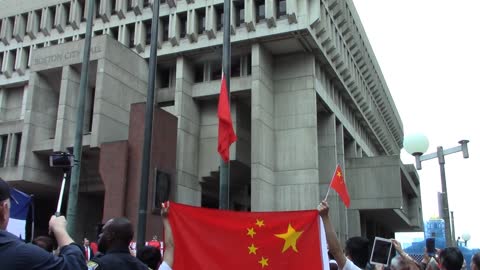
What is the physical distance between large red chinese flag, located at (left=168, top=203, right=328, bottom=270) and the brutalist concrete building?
896 inches

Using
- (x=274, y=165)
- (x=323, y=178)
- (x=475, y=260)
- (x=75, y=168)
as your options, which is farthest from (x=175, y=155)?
(x=475, y=260)

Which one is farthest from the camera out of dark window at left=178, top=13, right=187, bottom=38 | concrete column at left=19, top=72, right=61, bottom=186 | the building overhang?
the building overhang

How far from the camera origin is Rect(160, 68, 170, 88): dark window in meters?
39.6

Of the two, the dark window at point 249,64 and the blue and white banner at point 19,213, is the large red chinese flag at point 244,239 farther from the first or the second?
the dark window at point 249,64

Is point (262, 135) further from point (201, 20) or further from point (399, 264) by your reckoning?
point (399, 264)

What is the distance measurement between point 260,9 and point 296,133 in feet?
30.1

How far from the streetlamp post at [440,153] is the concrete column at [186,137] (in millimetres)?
21981

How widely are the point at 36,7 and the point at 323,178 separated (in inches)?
1086

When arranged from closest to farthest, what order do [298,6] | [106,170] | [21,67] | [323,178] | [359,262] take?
1. [359,262]
2. [106,170]
3. [298,6]
4. [323,178]
5. [21,67]

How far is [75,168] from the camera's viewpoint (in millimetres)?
15422

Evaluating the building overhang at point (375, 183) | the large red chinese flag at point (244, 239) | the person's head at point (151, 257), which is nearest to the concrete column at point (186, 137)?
the building overhang at point (375, 183)

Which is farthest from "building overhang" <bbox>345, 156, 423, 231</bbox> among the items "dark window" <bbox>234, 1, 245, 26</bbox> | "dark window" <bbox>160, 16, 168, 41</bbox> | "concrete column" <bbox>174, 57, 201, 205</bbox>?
"dark window" <bbox>160, 16, 168, 41</bbox>

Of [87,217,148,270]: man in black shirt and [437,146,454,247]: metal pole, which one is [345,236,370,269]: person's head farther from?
[437,146,454,247]: metal pole

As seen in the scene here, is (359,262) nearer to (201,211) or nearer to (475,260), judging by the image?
(475,260)
